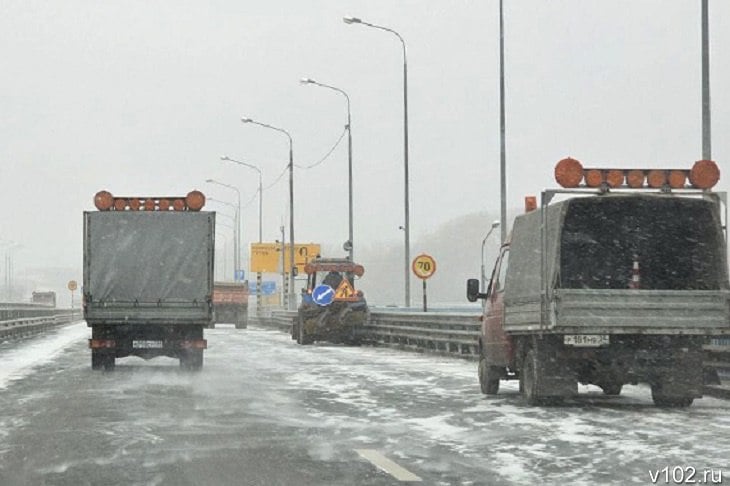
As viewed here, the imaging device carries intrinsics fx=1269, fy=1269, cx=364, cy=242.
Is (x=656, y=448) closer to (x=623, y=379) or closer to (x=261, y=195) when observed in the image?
(x=623, y=379)

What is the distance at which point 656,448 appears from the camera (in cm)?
1059

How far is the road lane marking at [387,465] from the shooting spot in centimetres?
895

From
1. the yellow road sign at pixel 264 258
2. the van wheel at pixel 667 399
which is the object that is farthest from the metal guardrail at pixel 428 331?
the yellow road sign at pixel 264 258

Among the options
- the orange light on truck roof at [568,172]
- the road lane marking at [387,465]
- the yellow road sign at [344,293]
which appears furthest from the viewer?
the yellow road sign at [344,293]

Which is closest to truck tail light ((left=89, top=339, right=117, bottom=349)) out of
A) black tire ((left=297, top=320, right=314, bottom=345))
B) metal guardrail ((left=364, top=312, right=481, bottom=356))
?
metal guardrail ((left=364, top=312, right=481, bottom=356))

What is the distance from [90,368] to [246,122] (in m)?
39.1

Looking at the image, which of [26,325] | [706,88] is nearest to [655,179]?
[706,88]

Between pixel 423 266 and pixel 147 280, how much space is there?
1365 cm

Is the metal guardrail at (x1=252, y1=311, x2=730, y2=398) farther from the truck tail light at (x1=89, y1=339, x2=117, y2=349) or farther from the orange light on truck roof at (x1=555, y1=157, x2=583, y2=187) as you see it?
the orange light on truck roof at (x1=555, y1=157, x2=583, y2=187)

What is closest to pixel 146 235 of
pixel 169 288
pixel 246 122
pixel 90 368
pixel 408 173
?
pixel 169 288

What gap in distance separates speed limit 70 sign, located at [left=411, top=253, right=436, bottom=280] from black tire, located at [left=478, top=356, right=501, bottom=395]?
18255mm

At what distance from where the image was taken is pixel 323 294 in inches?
1420

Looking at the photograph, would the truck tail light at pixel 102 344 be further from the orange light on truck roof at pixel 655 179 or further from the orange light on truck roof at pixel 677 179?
the orange light on truck roof at pixel 677 179

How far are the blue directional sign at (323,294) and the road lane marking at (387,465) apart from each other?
25375 millimetres
